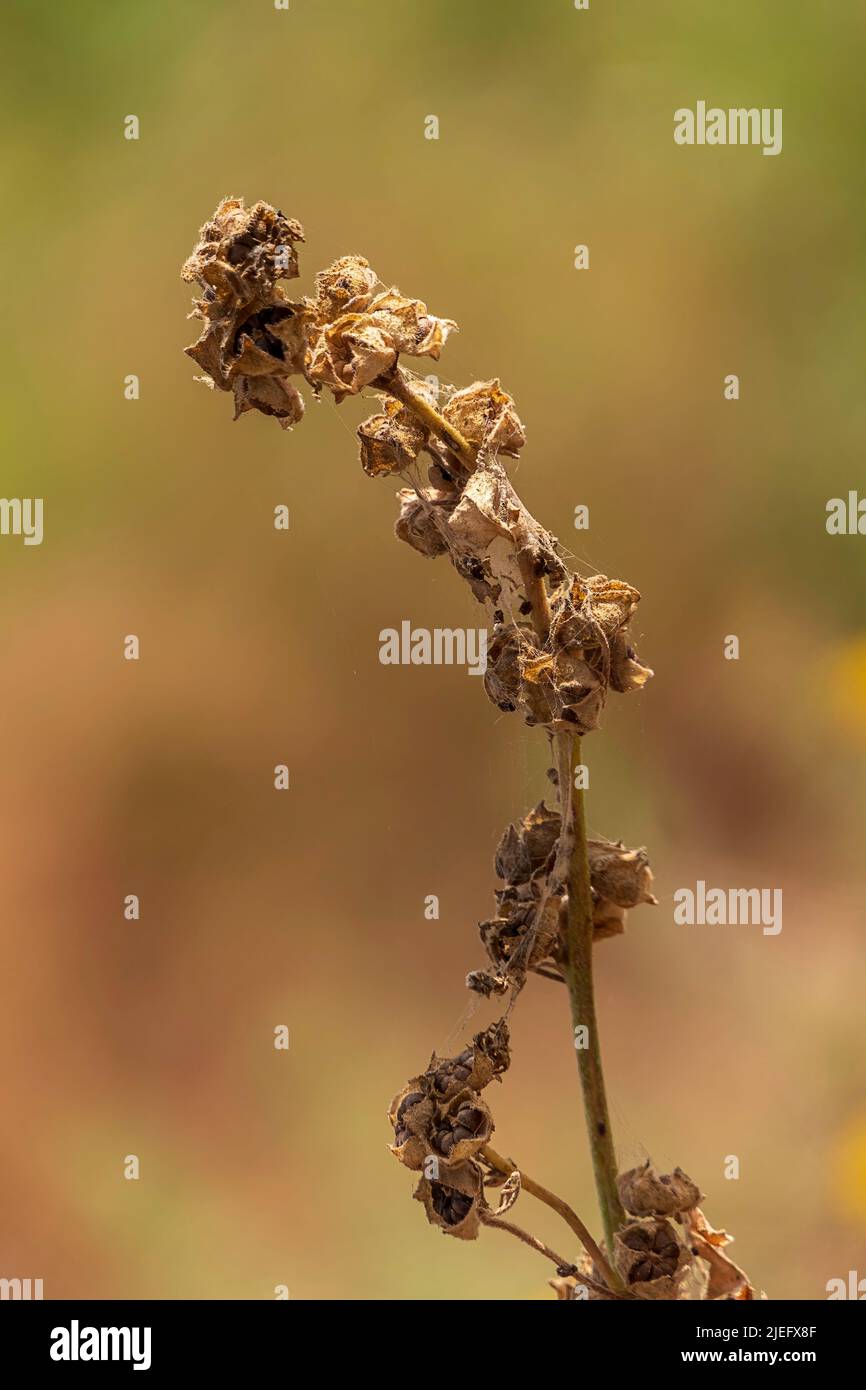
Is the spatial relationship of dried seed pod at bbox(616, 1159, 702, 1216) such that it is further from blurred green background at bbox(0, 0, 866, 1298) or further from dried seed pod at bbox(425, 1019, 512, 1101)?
blurred green background at bbox(0, 0, 866, 1298)

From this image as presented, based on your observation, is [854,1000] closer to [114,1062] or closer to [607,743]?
[607,743]

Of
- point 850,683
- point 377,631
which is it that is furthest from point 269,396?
point 850,683

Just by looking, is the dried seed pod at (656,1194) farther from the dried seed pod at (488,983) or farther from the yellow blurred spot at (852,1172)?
the yellow blurred spot at (852,1172)

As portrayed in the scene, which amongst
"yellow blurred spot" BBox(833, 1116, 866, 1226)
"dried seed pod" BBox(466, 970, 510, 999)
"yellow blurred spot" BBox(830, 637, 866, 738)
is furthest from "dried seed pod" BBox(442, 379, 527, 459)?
"yellow blurred spot" BBox(833, 1116, 866, 1226)

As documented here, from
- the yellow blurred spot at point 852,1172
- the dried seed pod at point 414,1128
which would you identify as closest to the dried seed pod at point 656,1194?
the dried seed pod at point 414,1128

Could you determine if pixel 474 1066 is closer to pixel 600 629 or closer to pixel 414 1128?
pixel 414 1128

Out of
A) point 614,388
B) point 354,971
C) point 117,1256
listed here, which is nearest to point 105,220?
point 614,388
